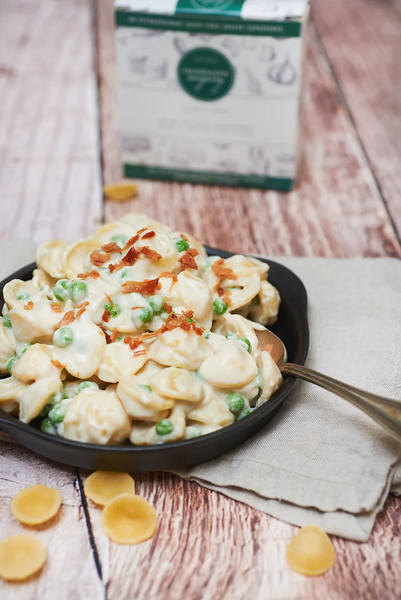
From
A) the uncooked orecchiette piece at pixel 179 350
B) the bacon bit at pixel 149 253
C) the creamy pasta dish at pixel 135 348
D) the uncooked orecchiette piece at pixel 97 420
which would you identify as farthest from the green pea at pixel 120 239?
the uncooked orecchiette piece at pixel 97 420

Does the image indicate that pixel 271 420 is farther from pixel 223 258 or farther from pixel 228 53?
pixel 228 53

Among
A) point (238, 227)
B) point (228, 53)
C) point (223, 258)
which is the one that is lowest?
point (238, 227)

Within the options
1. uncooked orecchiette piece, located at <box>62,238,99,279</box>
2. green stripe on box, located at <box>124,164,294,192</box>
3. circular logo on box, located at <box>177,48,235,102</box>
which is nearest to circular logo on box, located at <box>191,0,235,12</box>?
circular logo on box, located at <box>177,48,235,102</box>

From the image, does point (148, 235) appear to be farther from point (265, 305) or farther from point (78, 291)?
point (265, 305)

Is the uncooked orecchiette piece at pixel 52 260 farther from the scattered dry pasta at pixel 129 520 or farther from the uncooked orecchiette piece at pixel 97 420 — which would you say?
the scattered dry pasta at pixel 129 520

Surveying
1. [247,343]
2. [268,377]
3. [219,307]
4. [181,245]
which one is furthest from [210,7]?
[268,377]

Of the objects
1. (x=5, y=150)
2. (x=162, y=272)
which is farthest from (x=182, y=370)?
(x=5, y=150)
